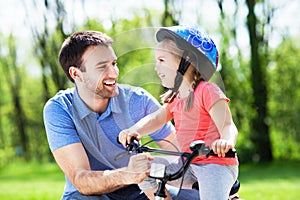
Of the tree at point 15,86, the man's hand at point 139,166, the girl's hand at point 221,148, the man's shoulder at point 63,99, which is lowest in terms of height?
the tree at point 15,86

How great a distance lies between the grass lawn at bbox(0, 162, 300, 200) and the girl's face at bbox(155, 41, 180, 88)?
4.86 meters

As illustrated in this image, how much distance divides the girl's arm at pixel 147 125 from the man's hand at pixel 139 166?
0.11 m

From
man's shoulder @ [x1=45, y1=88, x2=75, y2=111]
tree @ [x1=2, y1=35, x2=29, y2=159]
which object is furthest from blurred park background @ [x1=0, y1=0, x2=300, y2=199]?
man's shoulder @ [x1=45, y1=88, x2=75, y2=111]

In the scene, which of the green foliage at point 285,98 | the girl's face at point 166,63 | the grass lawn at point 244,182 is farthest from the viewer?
the green foliage at point 285,98

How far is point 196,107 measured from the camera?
267 centimetres

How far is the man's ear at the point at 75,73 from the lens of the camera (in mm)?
3140

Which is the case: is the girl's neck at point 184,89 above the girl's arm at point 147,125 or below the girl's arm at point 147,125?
Answer: above

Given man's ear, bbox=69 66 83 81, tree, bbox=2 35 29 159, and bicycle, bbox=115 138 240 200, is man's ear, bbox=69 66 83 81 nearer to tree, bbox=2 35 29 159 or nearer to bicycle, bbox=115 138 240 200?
bicycle, bbox=115 138 240 200

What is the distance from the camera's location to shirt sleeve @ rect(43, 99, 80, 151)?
3146 mm

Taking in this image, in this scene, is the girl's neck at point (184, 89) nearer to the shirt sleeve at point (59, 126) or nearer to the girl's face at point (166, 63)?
the girl's face at point (166, 63)

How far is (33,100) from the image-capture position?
30.8 metres

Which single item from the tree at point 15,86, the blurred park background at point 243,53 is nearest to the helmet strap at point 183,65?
the blurred park background at point 243,53

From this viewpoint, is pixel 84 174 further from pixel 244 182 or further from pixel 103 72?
pixel 244 182

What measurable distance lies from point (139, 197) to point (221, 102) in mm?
1054
